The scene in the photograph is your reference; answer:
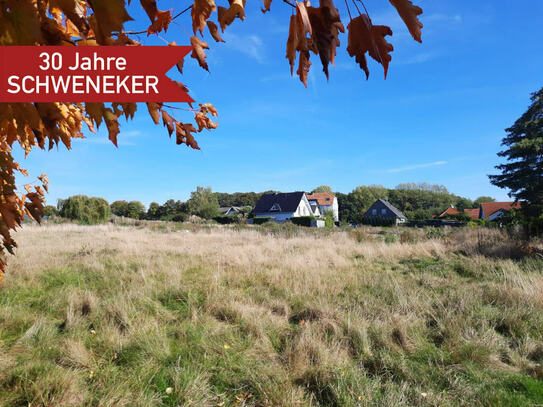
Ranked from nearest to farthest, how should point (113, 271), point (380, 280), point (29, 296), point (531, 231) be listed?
point (29, 296) < point (380, 280) < point (113, 271) < point (531, 231)

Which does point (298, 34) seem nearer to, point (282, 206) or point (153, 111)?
point (153, 111)

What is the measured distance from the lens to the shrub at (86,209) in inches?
1109

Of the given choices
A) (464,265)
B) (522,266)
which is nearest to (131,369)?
(464,265)

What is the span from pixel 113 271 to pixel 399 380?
5662mm

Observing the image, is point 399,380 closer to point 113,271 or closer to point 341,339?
point 341,339

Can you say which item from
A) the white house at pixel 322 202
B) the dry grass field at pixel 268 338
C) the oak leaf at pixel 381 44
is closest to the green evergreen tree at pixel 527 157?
the dry grass field at pixel 268 338

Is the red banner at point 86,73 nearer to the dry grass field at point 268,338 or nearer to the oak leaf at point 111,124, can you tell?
the oak leaf at point 111,124

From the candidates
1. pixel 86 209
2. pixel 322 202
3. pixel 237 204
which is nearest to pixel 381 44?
pixel 86 209

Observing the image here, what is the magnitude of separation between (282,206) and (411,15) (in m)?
46.0

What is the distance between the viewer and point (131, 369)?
8.57 feet

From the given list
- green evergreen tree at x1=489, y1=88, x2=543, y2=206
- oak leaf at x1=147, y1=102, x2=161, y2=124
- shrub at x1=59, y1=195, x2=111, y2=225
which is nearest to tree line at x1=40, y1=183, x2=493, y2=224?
shrub at x1=59, y1=195, x2=111, y2=225

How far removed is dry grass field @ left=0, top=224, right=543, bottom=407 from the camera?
2318mm

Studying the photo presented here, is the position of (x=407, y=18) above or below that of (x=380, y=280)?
above

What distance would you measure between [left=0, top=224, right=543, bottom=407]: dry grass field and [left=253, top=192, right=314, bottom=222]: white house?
3963cm
